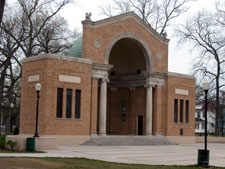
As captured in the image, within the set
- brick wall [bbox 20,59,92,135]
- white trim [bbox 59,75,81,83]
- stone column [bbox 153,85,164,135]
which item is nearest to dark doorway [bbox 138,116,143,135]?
stone column [bbox 153,85,164,135]

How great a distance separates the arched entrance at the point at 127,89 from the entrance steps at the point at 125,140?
4.01 m

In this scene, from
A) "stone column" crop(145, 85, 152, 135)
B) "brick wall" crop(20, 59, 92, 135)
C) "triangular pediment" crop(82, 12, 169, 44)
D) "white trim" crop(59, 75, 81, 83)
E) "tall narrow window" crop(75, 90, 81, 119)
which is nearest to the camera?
"brick wall" crop(20, 59, 92, 135)

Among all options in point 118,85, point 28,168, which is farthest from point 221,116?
point 28,168

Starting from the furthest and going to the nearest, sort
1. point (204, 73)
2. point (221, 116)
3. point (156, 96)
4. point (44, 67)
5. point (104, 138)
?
point (221, 116) → point (204, 73) → point (156, 96) → point (104, 138) → point (44, 67)

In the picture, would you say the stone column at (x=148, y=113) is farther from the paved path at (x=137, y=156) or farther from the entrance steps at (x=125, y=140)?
the paved path at (x=137, y=156)

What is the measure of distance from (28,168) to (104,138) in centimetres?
2205

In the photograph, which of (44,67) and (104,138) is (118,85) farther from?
(44,67)

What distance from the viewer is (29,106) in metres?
35.6

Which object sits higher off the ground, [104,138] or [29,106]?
[29,106]

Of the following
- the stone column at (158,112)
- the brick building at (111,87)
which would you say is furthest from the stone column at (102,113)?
the stone column at (158,112)

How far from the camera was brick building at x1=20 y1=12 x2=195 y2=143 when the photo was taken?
114 ft

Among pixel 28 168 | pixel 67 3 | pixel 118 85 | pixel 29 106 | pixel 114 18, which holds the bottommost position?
pixel 28 168

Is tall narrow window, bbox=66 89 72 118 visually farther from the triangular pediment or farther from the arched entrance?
the arched entrance

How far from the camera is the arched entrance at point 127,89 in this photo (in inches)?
1786
